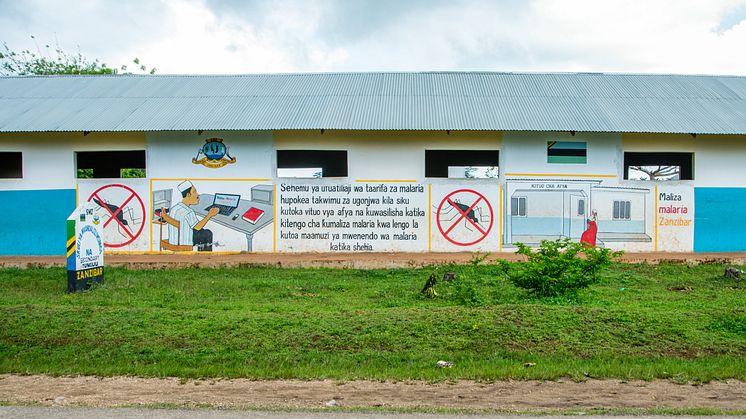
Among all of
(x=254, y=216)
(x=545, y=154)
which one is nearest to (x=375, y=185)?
(x=254, y=216)

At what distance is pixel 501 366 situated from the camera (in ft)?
22.5

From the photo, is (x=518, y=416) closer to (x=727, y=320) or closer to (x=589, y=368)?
(x=589, y=368)

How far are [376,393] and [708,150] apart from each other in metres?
14.6

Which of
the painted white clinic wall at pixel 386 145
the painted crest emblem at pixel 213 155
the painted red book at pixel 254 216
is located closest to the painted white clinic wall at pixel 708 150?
the painted white clinic wall at pixel 386 145

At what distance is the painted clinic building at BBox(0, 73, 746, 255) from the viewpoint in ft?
54.4

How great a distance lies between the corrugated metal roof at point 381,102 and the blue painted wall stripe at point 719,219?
5.90 ft

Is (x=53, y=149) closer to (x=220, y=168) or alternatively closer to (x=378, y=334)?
(x=220, y=168)

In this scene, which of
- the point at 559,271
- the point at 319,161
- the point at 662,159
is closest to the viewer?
the point at 559,271

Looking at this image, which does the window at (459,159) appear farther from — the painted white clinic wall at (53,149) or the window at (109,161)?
the window at (109,161)

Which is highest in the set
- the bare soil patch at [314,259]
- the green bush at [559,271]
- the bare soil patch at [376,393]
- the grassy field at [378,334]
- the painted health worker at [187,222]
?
the painted health worker at [187,222]

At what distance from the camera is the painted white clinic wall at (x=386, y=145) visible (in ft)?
55.0

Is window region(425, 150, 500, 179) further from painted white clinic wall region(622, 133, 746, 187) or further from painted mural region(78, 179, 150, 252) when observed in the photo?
painted mural region(78, 179, 150, 252)

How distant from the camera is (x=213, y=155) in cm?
1683

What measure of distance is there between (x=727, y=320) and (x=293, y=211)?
10732 millimetres
